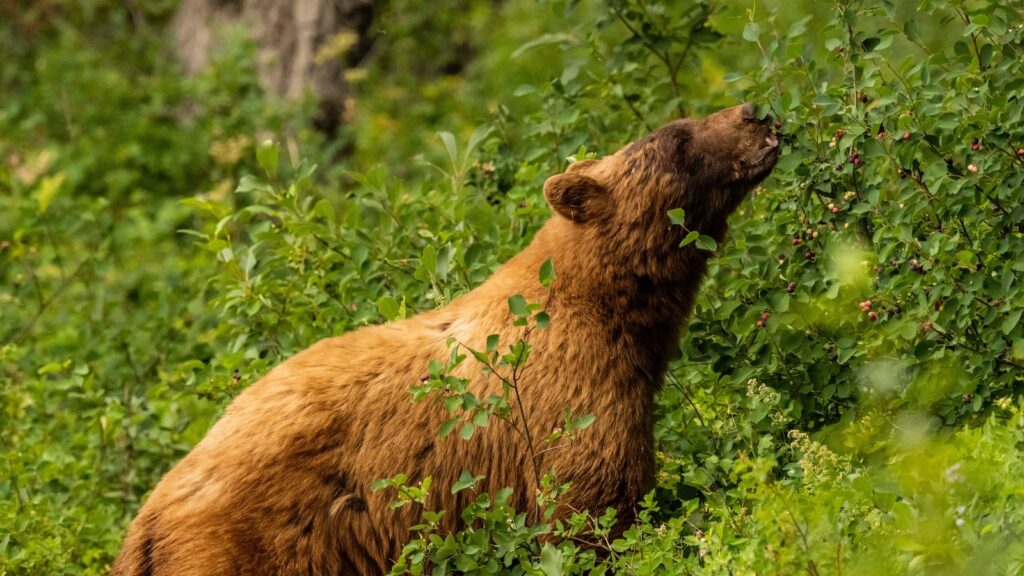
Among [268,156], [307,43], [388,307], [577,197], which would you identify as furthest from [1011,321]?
[307,43]

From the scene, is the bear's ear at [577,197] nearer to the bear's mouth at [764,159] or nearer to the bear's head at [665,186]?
the bear's head at [665,186]

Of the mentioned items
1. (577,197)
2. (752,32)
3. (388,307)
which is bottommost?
(388,307)

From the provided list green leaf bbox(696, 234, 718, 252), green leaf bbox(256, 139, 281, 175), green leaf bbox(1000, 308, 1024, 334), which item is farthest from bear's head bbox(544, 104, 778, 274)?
green leaf bbox(256, 139, 281, 175)

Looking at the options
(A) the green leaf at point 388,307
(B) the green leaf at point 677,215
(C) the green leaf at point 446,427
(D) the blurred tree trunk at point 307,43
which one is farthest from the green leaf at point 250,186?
(D) the blurred tree trunk at point 307,43

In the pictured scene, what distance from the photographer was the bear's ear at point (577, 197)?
5562mm

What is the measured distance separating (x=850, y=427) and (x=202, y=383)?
3.07m

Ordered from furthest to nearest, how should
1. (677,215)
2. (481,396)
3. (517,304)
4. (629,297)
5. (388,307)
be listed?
(388,307), (629,297), (481,396), (677,215), (517,304)

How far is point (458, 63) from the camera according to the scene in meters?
17.0

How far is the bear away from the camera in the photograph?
5.00m

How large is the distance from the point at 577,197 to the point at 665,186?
386 millimetres

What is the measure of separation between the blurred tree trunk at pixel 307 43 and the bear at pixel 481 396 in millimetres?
7497

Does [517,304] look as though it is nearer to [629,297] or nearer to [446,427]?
[446,427]

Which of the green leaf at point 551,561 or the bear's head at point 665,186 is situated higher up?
the bear's head at point 665,186

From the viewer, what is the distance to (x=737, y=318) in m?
5.55
